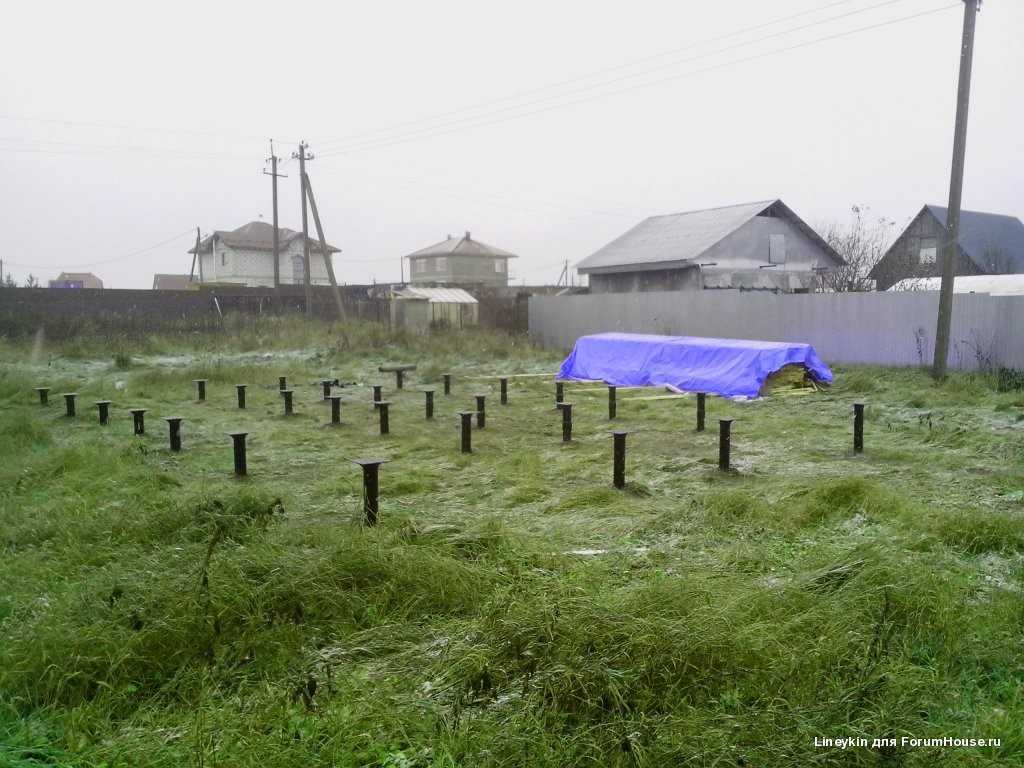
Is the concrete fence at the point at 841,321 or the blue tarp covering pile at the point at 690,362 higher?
the concrete fence at the point at 841,321

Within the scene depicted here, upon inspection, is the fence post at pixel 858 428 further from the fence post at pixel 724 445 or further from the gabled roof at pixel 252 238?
the gabled roof at pixel 252 238

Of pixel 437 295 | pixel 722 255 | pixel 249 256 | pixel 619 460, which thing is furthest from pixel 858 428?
pixel 249 256

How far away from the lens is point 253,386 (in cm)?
1485

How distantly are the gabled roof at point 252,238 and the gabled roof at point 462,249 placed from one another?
9.68 metres

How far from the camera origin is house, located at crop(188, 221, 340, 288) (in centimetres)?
4297

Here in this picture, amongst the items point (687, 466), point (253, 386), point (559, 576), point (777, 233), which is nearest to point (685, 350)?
point (687, 466)

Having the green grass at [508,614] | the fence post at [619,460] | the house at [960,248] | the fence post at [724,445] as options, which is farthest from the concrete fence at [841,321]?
the house at [960,248]

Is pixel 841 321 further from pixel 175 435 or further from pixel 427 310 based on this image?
pixel 427 310

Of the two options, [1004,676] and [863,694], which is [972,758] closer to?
[863,694]

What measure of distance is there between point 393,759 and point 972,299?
14.5 meters

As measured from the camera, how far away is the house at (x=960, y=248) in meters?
27.5

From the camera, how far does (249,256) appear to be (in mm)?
43156

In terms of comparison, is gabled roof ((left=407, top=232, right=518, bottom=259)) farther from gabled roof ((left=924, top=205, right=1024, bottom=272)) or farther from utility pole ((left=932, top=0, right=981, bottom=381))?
utility pole ((left=932, top=0, right=981, bottom=381))

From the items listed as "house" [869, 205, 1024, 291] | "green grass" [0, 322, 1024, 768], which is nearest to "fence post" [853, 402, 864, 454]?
"green grass" [0, 322, 1024, 768]
